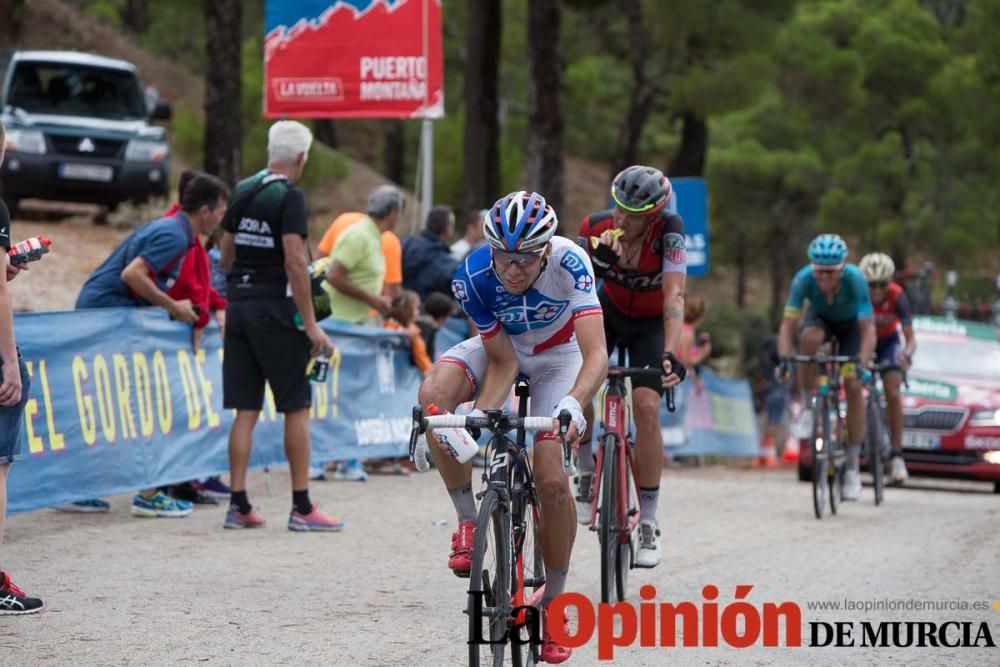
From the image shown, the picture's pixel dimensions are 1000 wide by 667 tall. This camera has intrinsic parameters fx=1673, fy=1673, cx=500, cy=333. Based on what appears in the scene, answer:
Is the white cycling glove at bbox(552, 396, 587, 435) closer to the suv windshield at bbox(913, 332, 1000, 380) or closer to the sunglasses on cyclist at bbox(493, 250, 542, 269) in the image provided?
the sunglasses on cyclist at bbox(493, 250, 542, 269)

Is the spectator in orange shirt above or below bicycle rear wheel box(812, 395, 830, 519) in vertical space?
above

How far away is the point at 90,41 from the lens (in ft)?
136

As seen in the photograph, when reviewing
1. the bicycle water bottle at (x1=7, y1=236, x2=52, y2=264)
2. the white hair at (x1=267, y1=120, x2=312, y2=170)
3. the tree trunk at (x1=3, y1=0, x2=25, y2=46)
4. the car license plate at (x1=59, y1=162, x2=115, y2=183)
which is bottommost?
the bicycle water bottle at (x1=7, y1=236, x2=52, y2=264)

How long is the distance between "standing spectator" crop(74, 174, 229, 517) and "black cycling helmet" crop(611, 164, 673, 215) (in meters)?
3.30

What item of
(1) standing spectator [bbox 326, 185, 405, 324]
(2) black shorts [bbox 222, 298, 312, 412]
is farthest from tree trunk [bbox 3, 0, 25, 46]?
(2) black shorts [bbox 222, 298, 312, 412]

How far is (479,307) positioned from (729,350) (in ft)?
106

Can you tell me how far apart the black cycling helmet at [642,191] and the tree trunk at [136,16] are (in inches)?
1523

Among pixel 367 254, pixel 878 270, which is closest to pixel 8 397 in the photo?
pixel 367 254

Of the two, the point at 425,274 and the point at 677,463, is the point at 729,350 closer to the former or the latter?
the point at 677,463

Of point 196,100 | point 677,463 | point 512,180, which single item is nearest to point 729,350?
point 512,180

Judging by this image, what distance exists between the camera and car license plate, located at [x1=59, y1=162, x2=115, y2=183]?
23.6 metres

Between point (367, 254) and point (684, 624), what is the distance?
6665 mm

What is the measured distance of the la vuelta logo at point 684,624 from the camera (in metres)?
7.94

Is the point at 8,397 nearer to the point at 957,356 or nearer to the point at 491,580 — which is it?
the point at 491,580
